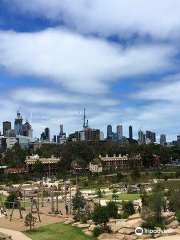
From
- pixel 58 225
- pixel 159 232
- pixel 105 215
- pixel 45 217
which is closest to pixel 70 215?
pixel 45 217

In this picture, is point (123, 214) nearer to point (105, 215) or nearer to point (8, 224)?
point (105, 215)

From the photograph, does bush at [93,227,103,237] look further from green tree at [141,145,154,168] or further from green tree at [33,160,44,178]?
green tree at [141,145,154,168]

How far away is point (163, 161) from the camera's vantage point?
390 feet

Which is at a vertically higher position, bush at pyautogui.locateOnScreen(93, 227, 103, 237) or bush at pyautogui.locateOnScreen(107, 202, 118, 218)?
bush at pyautogui.locateOnScreen(107, 202, 118, 218)

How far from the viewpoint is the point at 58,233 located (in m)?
31.8

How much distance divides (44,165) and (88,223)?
71.6 metres

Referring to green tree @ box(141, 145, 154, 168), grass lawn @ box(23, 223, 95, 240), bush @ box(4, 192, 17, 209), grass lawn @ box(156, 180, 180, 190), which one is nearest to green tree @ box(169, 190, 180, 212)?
grass lawn @ box(23, 223, 95, 240)

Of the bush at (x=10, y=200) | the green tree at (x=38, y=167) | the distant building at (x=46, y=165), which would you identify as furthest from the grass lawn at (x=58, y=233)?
the distant building at (x=46, y=165)

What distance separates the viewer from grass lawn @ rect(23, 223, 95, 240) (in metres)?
30.4

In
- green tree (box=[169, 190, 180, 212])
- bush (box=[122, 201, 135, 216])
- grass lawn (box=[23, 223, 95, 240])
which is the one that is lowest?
grass lawn (box=[23, 223, 95, 240])

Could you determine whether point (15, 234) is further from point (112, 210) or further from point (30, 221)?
point (112, 210)

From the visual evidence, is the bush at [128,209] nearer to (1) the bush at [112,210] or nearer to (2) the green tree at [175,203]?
(1) the bush at [112,210]

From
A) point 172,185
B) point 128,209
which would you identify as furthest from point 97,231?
point 172,185

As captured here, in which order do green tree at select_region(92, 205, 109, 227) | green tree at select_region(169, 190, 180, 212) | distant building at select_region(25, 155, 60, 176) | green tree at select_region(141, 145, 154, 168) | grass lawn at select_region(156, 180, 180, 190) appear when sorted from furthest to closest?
green tree at select_region(141, 145, 154, 168) < distant building at select_region(25, 155, 60, 176) < grass lawn at select_region(156, 180, 180, 190) < green tree at select_region(169, 190, 180, 212) < green tree at select_region(92, 205, 109, 227)
